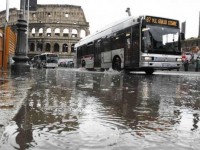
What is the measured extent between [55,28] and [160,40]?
3415 inches

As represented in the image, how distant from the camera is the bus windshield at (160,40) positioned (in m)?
15.6

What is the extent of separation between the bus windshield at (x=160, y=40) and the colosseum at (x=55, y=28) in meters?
82.4

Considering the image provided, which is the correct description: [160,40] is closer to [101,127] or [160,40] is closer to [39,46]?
[101,127]

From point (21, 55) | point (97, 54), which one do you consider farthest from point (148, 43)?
point (97, 54)

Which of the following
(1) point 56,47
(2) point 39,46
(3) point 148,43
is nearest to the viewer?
(3) point 148,43

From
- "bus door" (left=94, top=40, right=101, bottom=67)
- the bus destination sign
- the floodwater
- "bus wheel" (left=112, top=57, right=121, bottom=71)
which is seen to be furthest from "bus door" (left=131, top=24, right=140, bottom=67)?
the floodwater

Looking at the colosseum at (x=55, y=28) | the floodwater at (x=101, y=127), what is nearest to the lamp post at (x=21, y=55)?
the floodwater at (x=101, y=127)

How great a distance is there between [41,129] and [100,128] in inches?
18.6

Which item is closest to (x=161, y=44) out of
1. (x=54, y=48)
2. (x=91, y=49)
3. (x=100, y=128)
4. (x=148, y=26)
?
(x=148, y=26)

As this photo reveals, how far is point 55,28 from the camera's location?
329ft

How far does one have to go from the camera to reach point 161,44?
15836 millimetres

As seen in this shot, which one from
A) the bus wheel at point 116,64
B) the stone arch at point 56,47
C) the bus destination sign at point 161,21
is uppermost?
the stone arch at point 56,47

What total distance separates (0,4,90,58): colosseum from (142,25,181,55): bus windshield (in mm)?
82406

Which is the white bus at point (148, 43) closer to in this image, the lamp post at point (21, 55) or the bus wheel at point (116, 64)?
the bus wheel at point (116, 64)
